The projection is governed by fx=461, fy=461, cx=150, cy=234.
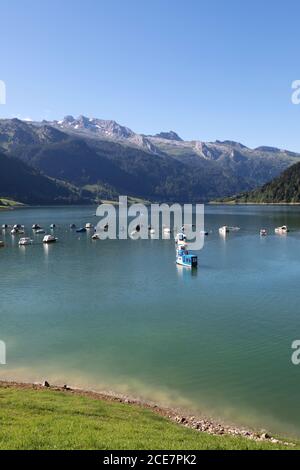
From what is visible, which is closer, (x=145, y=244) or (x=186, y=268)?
(x=186, y=268)

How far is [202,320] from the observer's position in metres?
63.8

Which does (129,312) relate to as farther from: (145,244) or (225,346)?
(145,244)

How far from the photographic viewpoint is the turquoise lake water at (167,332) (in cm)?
4034

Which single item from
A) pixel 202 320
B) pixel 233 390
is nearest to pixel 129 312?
pixel 202 320

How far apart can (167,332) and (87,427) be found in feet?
108

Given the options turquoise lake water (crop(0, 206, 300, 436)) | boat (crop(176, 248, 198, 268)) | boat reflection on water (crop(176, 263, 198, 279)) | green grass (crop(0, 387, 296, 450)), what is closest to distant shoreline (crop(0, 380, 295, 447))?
green grass (crop(0, 387, 296, 450))

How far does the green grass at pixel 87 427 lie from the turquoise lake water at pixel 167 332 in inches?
294

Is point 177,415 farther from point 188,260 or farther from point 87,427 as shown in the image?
point 188,260

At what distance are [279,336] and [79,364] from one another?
24346mm

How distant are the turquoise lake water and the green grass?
7.48 meters

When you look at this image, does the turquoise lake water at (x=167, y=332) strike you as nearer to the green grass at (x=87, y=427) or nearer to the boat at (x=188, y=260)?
the boat at (x=188, y=260)

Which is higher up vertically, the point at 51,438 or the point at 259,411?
the point at 51,438
